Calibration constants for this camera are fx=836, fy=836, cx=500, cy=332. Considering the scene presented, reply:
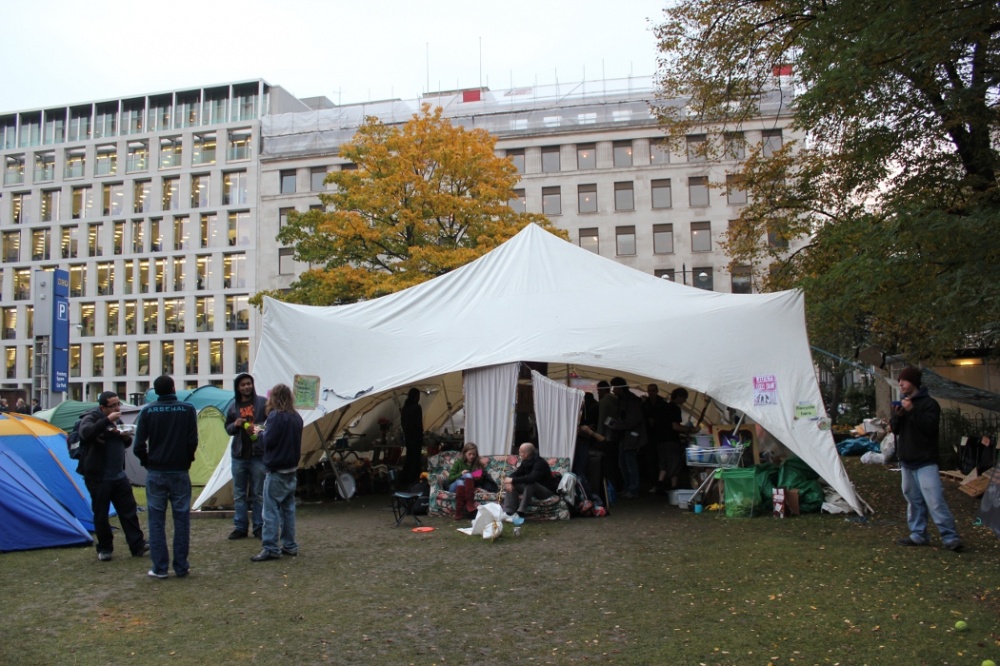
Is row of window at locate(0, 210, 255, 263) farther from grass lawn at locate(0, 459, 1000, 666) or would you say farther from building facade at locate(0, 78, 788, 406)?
grass lawn at locate(0, 459, 1000, 666)

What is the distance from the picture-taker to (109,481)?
7750mm

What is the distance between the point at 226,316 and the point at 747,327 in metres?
45.0

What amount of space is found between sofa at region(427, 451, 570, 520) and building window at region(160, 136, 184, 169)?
159ft

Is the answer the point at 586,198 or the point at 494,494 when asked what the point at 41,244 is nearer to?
the point at 586,198

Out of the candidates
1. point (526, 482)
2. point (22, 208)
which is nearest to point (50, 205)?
point (22, 208)

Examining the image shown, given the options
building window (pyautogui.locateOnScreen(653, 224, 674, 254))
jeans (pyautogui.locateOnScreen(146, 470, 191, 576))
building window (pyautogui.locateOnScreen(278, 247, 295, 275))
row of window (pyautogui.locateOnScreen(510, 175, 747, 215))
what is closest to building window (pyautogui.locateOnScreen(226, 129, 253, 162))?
building window (pyautogui.locateOnScreen(278, 247, 295, 275))

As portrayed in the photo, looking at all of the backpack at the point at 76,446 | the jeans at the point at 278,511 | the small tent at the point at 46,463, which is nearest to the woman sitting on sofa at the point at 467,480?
the jeans at the point at 278,511

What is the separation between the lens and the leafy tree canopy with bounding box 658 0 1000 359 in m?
8.53

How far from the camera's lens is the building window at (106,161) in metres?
54.7

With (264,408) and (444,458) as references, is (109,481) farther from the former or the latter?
(444,458)

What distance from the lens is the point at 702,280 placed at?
4269 cm

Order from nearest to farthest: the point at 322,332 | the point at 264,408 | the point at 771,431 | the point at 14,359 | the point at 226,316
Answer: the point at 264,408, the point at 771,431, the point at 322,332, the point at 226,316, the point at 14,359

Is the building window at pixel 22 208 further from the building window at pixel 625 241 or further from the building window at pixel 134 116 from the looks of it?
the building window at pixel 625 241

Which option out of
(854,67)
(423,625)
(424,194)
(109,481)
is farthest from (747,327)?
(424,194)
